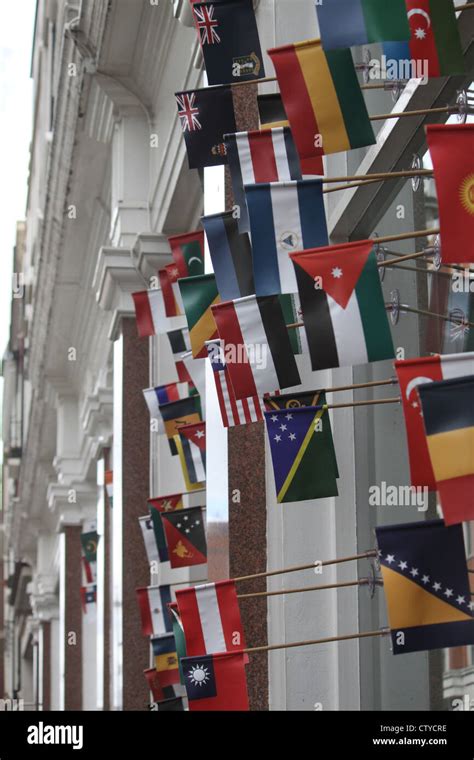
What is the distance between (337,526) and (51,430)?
21.1 m

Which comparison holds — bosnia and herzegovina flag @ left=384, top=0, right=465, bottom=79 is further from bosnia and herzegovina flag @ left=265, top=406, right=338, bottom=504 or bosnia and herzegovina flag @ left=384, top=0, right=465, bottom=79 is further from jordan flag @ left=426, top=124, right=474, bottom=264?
bosnia and herzegovina flag @ left=265, top=406, right=338, bottom=504

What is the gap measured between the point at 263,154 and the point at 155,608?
6254 mm

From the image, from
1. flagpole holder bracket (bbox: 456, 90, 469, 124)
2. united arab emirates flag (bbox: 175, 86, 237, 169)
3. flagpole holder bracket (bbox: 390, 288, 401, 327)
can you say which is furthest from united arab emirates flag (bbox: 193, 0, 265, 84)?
flagpole holder bracket (bbox: 390, 288, 401, 327)

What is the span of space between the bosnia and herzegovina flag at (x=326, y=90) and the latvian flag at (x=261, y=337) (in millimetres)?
926

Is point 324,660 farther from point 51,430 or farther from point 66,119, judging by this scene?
point 51,430

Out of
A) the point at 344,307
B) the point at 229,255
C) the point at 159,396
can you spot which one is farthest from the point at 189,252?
the point at 344,307

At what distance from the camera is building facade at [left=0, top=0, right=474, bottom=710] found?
793 centimetres

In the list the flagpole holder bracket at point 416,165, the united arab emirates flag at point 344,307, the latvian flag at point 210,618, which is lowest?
the latvian flag at point 210,618

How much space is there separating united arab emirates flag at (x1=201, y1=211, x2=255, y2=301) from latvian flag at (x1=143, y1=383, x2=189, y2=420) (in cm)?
483

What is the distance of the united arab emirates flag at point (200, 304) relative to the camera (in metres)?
8.39

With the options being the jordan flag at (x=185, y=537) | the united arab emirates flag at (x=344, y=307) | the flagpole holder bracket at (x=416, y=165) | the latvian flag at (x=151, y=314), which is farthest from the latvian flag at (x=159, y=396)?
the united arab emirates flag at (x=344, y=307)

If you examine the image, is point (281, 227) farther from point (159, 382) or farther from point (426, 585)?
point (159, 382)

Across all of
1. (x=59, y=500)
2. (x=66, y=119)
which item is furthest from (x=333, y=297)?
(x=59, y=500)

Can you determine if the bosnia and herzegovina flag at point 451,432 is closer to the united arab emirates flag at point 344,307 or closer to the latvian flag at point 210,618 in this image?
the united arab emirates flag at point 344,307
